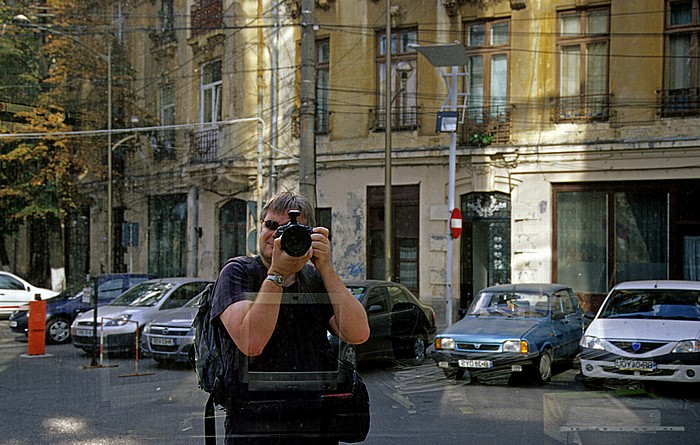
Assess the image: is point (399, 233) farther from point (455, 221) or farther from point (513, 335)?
point (513, 335)

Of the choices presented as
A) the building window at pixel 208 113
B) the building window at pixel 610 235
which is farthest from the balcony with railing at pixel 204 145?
the building window at pixel 610 235

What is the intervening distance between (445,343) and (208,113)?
16927 millimetres

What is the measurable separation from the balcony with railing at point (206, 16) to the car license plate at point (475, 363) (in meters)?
17.2

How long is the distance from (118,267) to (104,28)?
29.4ft

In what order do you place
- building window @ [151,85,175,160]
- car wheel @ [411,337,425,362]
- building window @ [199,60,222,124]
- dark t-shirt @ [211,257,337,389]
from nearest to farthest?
dark t-shirt @ [211,257,337,389] < car wheel @ [411,337,425,362] < building window @ [199,60,222,124] < building window @ [151,85,175,160]

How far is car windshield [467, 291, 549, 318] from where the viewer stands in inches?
496

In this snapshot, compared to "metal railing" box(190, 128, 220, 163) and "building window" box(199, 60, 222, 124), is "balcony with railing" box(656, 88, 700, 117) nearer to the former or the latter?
"metal railing" box(190, 128, 220, 163)

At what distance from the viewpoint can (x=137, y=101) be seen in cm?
3012

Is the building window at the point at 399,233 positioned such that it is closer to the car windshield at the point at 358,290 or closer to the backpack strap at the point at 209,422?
the car windshield at the point at 358,290

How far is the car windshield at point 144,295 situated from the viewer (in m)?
15.6

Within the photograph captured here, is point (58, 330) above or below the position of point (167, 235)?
below

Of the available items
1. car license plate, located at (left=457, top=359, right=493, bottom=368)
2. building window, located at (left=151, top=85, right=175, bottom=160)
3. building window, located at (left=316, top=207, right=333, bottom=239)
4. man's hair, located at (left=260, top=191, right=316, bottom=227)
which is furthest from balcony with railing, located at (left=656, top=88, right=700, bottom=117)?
man's hair, located at (left=260, top=191, right=316, bottom=227)

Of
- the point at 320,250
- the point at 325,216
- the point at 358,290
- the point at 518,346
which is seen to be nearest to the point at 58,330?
the point at 358,290

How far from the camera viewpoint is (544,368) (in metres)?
11.6
